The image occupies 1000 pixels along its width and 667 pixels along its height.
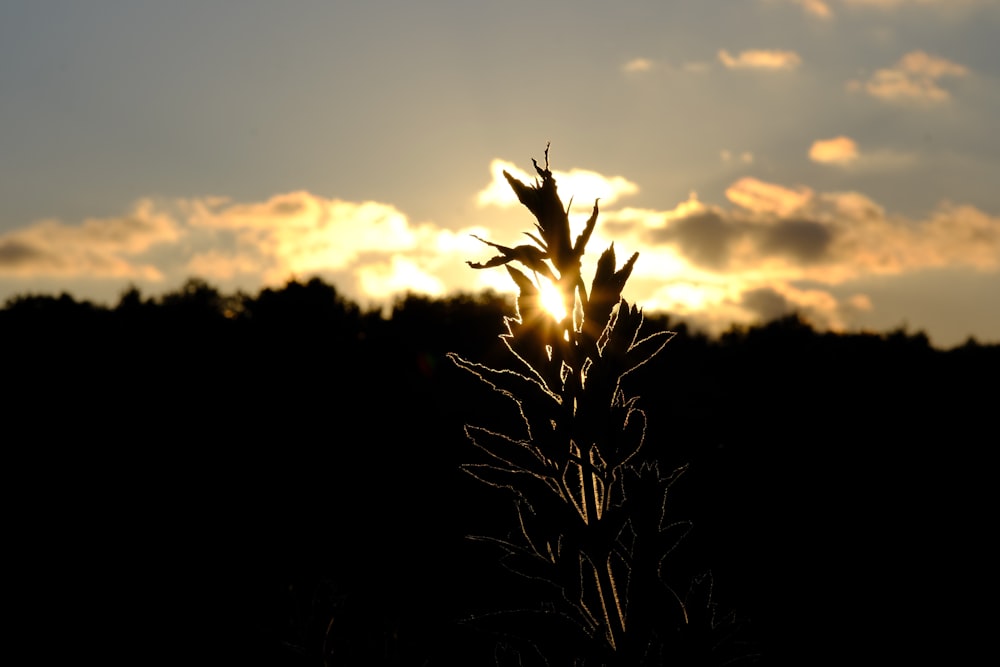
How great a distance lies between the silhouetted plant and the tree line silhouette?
14482 millimetres

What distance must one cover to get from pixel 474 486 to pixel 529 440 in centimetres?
3414

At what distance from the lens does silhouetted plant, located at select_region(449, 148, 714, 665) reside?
8.29 feet

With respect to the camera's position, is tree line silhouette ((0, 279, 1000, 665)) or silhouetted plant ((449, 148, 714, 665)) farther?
tree line silhouette ((0, 279, 1000, 665))

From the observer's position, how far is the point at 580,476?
8.75ft

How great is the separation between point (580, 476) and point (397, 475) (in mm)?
37978

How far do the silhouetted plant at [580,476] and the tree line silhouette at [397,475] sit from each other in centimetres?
1448

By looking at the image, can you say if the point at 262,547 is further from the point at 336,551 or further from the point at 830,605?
the point at 830,605

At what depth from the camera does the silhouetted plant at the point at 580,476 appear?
253 centimetres

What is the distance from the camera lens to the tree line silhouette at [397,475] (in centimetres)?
2705

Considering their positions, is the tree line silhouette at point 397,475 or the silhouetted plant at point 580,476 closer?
the silhouetted plant at point 580,476

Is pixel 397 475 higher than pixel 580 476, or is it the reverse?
pixel 580 476

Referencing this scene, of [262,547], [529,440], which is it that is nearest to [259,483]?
[262,547]

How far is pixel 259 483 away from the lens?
3922 cm

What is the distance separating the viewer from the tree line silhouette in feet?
88.7
